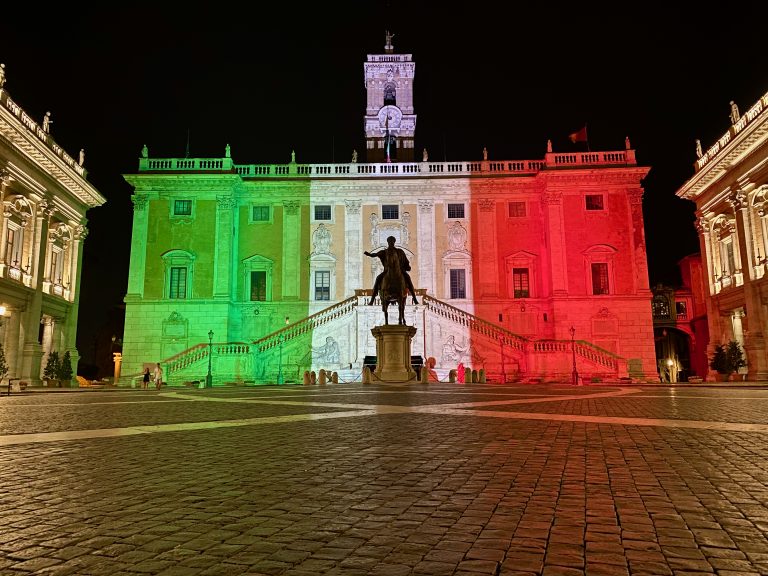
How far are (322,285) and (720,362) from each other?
26.8m

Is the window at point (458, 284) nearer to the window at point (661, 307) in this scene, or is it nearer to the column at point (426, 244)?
the column at point (426, 244)

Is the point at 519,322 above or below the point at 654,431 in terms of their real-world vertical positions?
above

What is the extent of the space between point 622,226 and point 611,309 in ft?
21.0

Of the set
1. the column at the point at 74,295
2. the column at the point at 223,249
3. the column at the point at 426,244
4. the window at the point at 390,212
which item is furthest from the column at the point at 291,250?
the column at the point at 74,295

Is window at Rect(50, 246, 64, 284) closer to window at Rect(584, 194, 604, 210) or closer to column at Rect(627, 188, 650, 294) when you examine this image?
window at Rect(584, 194, 604, 210)

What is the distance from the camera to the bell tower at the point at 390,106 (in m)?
56.0

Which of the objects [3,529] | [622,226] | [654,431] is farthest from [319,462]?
[622,226]

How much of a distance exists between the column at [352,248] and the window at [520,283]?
11.5 metres

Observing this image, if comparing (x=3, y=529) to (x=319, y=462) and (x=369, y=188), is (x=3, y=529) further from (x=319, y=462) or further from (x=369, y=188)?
(x=369, y=188)

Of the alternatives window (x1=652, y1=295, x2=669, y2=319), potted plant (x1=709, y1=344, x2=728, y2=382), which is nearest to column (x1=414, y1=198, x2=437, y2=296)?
potted plant (x1=709, y1=344, x2=728, y2=382)

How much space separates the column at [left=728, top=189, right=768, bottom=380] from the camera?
33031 mm

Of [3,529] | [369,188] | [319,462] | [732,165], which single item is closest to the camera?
[3,529]

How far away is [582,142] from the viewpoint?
44.6m

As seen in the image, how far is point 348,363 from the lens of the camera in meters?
36.7
